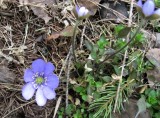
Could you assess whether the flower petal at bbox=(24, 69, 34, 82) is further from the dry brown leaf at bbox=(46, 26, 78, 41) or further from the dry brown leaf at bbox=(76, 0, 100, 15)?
the dry brown leaf at bbox=(76, 0, 100, 15)

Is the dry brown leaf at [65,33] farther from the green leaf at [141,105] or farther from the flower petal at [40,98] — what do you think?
the green leaf at [141,105]

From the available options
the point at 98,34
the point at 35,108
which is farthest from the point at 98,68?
the point at 35,108

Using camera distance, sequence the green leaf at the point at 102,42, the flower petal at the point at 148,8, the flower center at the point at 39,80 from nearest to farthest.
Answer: the flower petal at the point at 148,8
the flower center at the point at 39,80
the green leaf at the point at 102,42

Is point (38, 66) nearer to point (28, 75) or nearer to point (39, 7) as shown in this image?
point (28, 75)

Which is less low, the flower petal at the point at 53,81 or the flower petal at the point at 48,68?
the flower petal at the point at 48,68

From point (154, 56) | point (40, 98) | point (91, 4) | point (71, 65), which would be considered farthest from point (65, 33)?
point (154, 56)

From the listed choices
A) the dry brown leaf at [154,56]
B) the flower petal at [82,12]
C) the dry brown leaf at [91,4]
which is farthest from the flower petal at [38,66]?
the dry brown leaf at [154,56]

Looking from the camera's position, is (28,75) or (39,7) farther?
(39,7)
